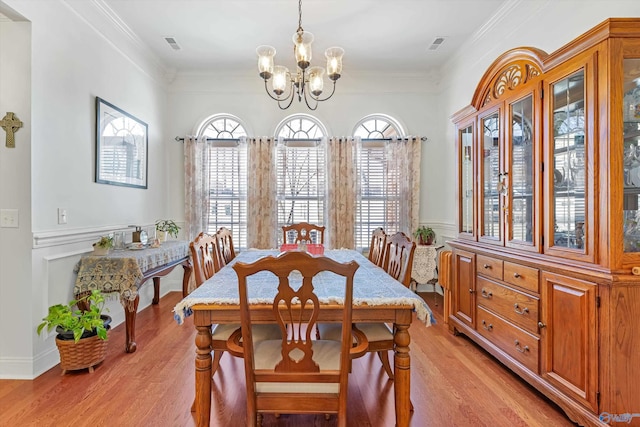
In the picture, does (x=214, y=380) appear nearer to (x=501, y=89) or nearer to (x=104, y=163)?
(x=104, y=163)

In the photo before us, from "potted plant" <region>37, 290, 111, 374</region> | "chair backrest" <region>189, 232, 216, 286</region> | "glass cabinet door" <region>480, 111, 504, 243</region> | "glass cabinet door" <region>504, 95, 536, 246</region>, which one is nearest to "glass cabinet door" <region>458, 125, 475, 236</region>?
"glass cabinet door" <region>480, 111, 504, 243</region>

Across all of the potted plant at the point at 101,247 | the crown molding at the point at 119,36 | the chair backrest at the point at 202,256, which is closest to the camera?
the chair backrest at the point at 202,256

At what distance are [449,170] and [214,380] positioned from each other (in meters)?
3.75

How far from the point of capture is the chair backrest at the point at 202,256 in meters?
1.96

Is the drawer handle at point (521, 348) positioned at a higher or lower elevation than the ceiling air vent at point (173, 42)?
lower

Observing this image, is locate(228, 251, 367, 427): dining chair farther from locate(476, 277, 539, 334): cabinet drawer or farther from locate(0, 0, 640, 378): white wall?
locate(0, 0, 640, 378): white wall

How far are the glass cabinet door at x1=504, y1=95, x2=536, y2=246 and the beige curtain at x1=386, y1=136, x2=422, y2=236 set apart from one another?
6.71 feet

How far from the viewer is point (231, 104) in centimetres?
456

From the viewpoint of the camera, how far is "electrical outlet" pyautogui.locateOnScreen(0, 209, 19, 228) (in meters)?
2.30

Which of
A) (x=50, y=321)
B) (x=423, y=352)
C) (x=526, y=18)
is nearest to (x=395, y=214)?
(x=423, y=352)

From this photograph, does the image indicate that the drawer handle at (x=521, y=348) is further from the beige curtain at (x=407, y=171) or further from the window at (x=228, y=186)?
the window at (x=228, y=186)

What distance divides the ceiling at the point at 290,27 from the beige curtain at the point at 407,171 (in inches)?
40.8

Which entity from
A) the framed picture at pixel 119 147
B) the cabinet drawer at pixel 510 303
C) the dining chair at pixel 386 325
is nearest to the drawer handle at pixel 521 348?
the cabinet drawer at pixel 510 303

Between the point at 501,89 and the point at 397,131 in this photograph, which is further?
the point at 397,131
